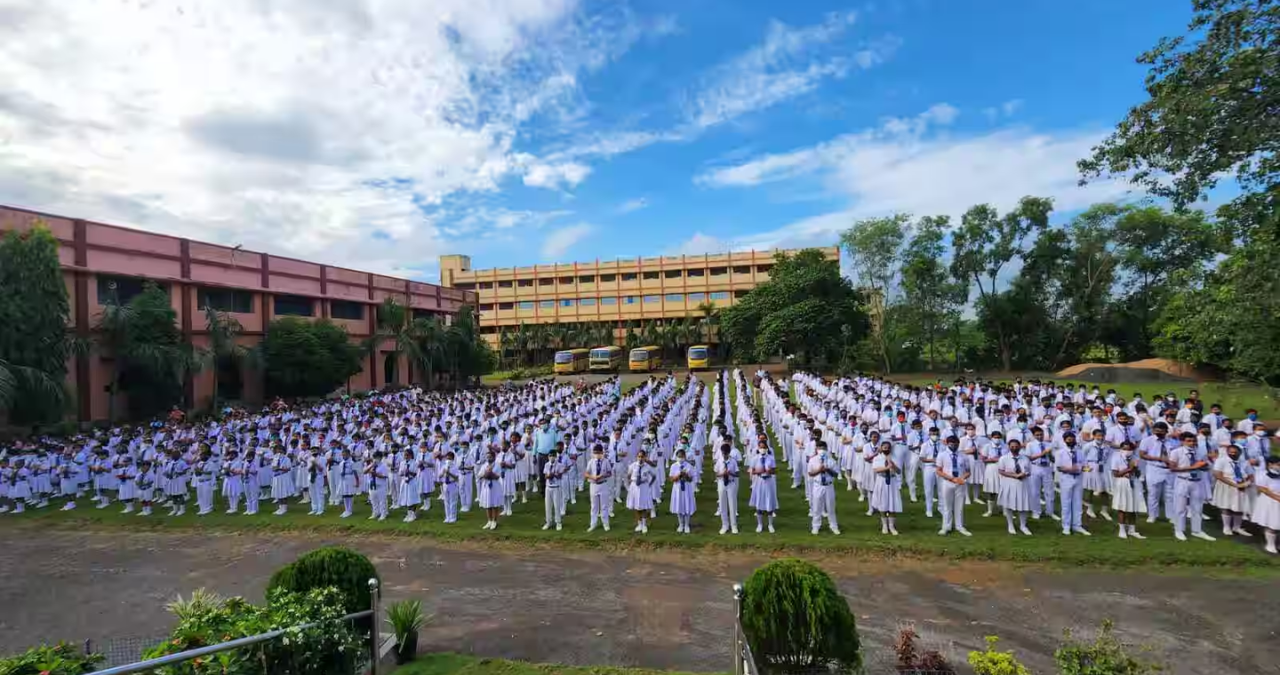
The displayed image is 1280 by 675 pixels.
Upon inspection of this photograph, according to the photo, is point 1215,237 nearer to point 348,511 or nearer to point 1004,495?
point 1004,495

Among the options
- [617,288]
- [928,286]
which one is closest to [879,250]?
[928,286]

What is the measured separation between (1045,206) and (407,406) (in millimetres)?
37636

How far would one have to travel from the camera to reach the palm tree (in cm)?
2458

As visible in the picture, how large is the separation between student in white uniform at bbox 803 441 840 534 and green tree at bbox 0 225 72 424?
21.6 meters

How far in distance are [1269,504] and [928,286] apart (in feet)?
108

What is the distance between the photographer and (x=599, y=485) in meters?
10.6

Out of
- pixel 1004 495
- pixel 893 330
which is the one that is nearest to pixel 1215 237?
pixel 1004 495

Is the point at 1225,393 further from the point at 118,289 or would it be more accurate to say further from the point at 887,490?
the point at 118,289

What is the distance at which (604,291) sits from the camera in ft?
213

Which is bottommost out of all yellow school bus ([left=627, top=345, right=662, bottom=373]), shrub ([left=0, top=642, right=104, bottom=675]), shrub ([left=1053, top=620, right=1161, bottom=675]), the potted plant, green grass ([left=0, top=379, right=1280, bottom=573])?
green grass ([left=0, top=379, right=1280, bottom=573])

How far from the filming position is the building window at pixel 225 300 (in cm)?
2730

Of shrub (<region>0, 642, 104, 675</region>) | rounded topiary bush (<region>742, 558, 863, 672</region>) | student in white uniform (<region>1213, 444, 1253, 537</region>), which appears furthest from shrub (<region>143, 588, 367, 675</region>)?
student in white uniform (<region>1213, 444, 1253, 537</region>)

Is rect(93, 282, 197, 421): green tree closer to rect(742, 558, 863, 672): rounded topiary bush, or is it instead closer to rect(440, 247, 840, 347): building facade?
rect(742, 558, 863, 672): rounded topiary bush

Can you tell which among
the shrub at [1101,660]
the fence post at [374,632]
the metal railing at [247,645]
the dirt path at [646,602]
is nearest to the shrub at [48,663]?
the metal railing at [247,645]
